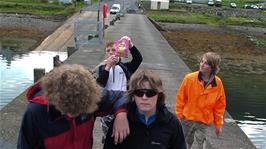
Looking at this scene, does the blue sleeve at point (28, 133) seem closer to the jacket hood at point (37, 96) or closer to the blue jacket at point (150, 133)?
the jacket hood at point (37, 96)

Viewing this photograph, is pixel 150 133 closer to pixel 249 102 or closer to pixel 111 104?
pixel 111 104

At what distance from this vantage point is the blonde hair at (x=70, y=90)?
2879 mm

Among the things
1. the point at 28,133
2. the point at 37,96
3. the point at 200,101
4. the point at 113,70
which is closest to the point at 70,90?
the point at 37,96

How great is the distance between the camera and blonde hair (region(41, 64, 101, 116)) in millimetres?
2879

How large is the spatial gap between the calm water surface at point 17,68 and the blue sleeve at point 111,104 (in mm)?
12407

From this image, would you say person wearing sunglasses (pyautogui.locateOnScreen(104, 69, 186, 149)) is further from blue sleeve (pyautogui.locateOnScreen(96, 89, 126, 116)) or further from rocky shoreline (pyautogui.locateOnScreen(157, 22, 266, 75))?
rocky shoreline (pyautogui.locateOnScreen(157, 22, 266, 75))

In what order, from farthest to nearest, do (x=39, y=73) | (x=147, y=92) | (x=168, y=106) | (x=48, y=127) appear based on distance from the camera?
(x=39, y=73), (x=168, y=106), (x=147, y=92), (x=48, y=127)

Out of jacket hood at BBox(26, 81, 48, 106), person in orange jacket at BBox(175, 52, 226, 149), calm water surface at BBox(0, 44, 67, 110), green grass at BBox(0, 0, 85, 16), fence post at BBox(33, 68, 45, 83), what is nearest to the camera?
jacket hood at BBox(26, 81, 48, 106)

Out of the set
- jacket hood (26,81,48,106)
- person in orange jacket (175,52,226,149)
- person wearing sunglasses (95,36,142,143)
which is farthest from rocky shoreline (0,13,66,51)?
jacket hood (26,81,48,106)

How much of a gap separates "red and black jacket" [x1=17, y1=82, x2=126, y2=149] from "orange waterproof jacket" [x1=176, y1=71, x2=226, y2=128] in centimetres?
270

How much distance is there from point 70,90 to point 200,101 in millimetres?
3088

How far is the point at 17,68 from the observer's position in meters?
24.2

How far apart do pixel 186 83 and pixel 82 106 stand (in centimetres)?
298

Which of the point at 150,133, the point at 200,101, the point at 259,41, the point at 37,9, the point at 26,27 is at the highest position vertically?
the point at 150,133
